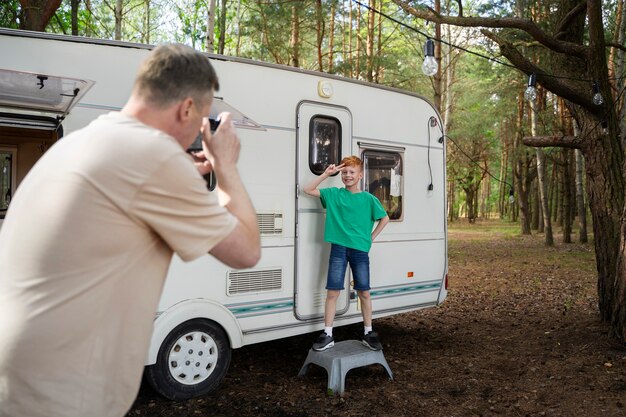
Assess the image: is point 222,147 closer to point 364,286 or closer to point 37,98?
point 37,98

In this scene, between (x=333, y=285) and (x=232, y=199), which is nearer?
(x=232, y=199)

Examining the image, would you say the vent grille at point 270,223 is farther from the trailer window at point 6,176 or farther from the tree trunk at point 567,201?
the tree trunk at point 567,201

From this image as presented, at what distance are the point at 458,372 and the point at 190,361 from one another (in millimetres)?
2556

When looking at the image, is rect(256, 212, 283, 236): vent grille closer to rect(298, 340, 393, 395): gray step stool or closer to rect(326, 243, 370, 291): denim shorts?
rect(326, 243, 370, 291): denim shorts

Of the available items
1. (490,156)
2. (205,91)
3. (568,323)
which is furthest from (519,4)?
(490,156)

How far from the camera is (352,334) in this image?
6766mm

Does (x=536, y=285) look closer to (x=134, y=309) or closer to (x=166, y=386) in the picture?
(x=166, y=386)

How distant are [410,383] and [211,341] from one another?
1.86 metres

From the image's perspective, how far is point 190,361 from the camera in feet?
14.7

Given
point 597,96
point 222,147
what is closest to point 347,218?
point 597,96

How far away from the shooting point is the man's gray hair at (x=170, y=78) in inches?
58.6

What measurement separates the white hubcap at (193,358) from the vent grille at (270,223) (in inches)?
40.5

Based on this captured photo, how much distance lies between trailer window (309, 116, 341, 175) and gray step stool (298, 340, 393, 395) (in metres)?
1.67

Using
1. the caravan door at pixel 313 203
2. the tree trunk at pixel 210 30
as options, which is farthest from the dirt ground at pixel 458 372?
the tree trunk at pixel 210 30
